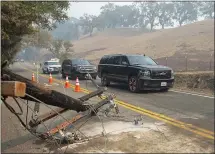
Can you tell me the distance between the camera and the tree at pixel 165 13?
108 metres

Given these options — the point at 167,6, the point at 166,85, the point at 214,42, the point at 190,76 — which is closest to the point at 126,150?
the point at 166,85

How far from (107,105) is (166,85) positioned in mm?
6717

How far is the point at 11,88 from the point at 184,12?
111m

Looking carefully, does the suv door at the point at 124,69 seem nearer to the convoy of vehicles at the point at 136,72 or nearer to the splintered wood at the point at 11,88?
the convoy of vehicles at the point at 136,72

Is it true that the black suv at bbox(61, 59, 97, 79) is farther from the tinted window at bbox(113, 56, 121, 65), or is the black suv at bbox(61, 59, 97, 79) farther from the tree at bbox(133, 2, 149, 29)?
the tree at bbox(133, 2, 149, 29)

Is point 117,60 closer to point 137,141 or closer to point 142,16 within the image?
point 137,141

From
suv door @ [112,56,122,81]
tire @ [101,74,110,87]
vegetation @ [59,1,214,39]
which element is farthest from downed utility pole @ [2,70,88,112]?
vegetation @ [59,1,214,39]

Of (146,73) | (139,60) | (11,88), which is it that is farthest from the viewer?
(139,60)

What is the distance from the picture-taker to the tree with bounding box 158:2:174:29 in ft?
353

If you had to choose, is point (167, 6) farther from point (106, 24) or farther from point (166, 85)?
point (166, 85)

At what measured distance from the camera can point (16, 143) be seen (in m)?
5.95

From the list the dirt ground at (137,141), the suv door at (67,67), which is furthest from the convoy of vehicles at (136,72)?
the suv door at (67,67)

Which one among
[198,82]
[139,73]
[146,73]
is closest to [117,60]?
[139,73]

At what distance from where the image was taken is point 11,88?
137 inches
